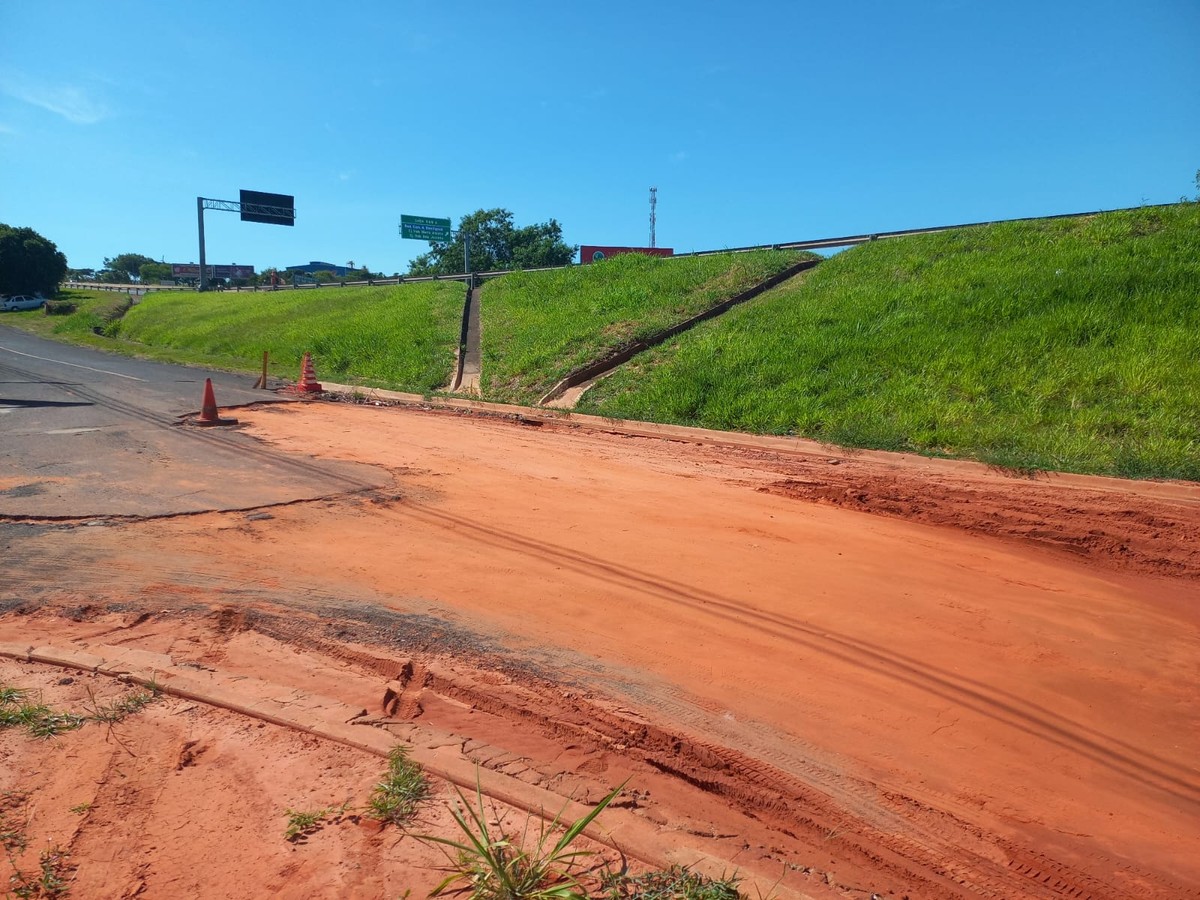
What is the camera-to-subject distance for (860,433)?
11586mm

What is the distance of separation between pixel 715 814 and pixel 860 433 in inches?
364

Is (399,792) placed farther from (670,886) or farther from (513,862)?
(670,886)

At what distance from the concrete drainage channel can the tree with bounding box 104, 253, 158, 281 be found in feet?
475

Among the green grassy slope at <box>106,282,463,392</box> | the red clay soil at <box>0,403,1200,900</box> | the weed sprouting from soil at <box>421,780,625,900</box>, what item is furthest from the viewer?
the green grassy slope at <box>106,282,463,392</box>

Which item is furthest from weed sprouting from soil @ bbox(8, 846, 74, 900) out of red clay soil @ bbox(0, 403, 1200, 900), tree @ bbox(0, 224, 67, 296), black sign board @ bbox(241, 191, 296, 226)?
tree @ bbox(0, 224, 67, 296)

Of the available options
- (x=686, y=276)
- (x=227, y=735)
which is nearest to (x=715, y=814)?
(x=227, y=735)

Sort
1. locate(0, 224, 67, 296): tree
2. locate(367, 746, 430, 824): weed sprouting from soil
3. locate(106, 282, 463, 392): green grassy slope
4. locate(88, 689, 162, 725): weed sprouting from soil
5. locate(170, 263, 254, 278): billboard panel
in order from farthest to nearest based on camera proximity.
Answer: locate(170, 263, 254, 278): billboard panel < locate(0, 224, 67, 296): tree < locate(106, 282, 463, 392): green grassy slope < locate(88, 689, 162, 725): weed sprouting from soil < locate(367, 746, 430, 824): weed sprouting from soil

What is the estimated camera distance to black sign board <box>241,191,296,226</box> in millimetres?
53562

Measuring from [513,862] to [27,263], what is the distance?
2676 inches

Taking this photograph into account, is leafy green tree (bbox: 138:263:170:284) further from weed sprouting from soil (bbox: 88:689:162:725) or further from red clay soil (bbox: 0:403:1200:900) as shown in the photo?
weed sprouting from soil (bbox: 88:689:162:725)

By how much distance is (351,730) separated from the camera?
3607 millimetres

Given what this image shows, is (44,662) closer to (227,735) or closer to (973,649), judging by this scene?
(227,735)

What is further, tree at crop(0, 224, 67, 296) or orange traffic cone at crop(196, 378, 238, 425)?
tree at crop(0, 224, 67, 296)

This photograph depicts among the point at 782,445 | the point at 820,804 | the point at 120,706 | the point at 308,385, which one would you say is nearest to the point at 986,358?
the point at 782,445
